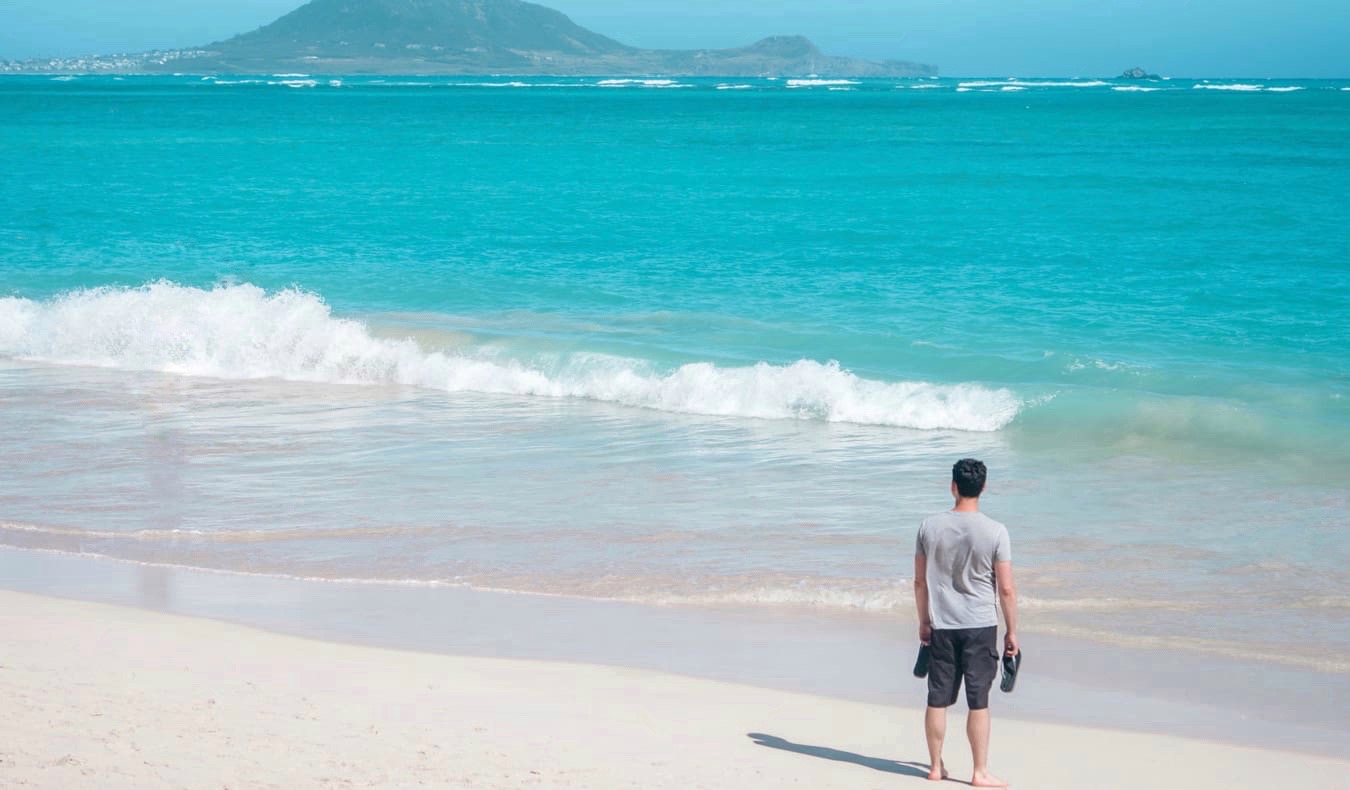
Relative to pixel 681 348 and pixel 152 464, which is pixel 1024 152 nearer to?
pixel 681 348

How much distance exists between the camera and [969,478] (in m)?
5.21

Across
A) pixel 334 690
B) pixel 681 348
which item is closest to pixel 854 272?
pixel 681 348

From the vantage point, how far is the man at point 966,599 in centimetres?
520

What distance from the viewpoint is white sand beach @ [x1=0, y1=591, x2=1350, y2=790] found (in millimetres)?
5203

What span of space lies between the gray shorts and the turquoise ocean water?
2.50m

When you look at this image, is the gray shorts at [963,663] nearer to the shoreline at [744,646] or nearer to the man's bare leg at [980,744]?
the man's bare leg at [980,744]

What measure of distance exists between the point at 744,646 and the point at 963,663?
2.18 meters

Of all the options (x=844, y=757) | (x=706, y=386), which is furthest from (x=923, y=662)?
(x=706, y=386)

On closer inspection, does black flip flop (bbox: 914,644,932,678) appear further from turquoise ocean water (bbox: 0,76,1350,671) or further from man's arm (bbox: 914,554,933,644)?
turquoise ocean water (bbox: 0,76,1350,671)

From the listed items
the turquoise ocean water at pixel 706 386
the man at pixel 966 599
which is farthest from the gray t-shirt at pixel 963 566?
the turquoise ocean water at pixel 706 386

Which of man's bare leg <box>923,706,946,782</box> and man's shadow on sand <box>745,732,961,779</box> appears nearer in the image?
man's bare leg <box>923,706,946,782</box>

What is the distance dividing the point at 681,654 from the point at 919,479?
4576mm

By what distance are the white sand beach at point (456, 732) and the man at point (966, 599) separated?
402 mm

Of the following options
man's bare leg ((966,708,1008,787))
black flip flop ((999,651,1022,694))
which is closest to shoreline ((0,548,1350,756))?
man's bare leg ((966,708,1008,787))
